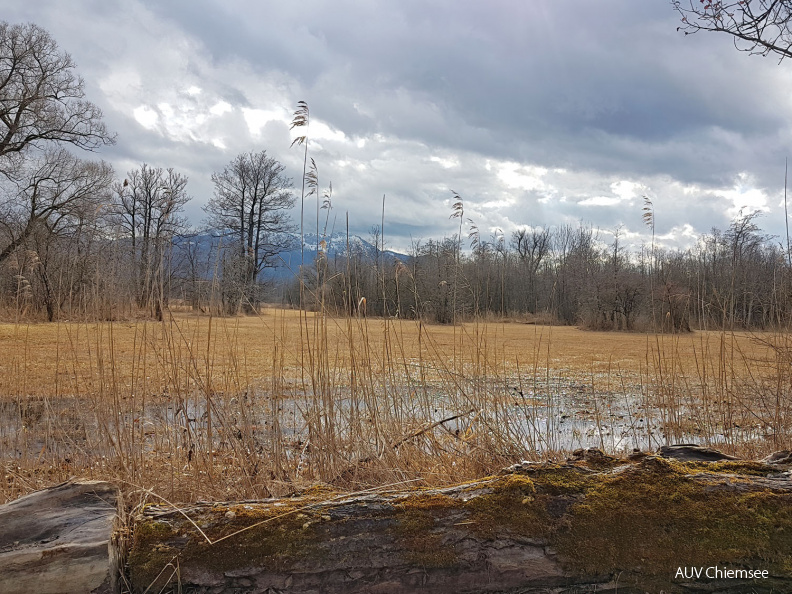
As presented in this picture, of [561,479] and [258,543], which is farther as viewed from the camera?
[561,479]

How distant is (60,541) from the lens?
1.46m

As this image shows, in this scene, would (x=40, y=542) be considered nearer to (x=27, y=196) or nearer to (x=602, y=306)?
(x=27, y=196)

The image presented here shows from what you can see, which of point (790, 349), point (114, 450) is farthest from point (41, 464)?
point (790, 349)

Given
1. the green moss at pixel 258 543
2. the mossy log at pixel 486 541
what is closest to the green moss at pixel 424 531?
the mossy log at pixel 486 541

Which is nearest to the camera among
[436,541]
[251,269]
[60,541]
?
[60,541]

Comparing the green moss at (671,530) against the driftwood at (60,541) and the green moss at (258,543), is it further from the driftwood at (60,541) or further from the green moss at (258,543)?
the driftwood at (60,541)

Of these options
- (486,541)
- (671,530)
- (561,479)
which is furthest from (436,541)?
(671,530)

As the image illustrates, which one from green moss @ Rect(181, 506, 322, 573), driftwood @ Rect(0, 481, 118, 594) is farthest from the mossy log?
driftwood @ Rect(0, 481, 118, 594)

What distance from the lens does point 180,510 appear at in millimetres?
1651

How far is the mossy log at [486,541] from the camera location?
1.52m

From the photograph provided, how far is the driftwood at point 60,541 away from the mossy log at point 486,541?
121 millimetres

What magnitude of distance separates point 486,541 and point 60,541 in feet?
4.14

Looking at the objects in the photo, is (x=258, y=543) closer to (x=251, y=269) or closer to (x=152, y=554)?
(x=152, y=554)

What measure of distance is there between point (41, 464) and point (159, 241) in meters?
1.69
